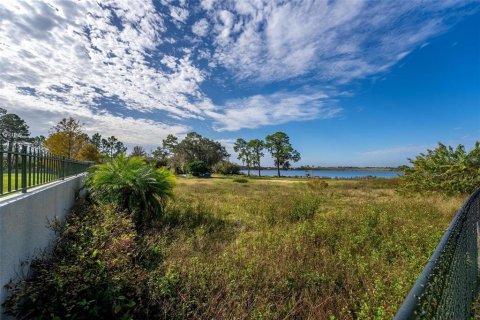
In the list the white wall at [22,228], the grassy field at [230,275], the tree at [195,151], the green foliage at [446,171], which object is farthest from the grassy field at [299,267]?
the tree at [195,151]

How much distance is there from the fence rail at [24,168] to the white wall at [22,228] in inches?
8.8

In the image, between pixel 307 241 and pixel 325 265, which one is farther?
pixel 307 241

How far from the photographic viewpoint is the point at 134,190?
24.6ft

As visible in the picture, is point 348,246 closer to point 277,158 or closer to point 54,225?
point 54,225

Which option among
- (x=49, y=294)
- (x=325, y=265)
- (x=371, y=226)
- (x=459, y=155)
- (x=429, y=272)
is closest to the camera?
(x=429, y=272)

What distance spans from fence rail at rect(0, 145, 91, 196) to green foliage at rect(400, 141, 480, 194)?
17.9 metres

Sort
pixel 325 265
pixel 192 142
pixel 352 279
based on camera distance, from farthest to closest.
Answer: pixel 192 142
pixel 325 265
pixel 352 279

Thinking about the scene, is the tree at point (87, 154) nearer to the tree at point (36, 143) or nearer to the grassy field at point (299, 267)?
the tree at point (36, 143)

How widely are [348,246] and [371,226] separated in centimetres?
211

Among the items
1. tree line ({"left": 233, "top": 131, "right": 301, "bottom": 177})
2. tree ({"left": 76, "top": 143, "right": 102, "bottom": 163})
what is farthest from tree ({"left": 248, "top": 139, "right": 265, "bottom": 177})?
tree ({"left": 76, "top": 143, "right": 102, "bottom": 163})

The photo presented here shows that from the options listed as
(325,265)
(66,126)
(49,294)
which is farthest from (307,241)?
(66,126)

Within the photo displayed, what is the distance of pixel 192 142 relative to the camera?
6184 cm

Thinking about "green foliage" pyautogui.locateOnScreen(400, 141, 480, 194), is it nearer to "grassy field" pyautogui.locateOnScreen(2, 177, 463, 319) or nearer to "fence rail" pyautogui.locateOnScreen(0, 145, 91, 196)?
"grassy field" pyautogui.locateOnScreen(2, 177, 463, 319)

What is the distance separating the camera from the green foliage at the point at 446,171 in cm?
1379
